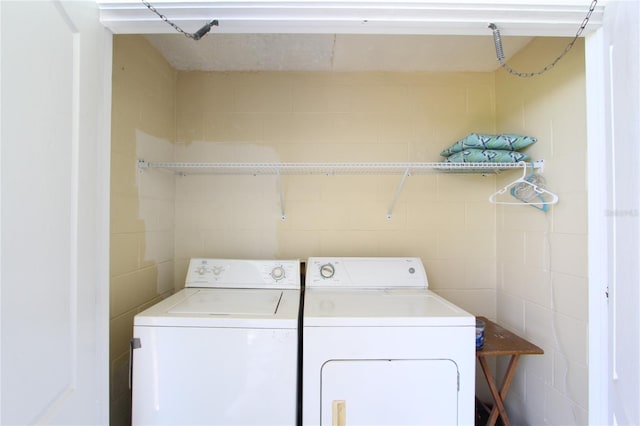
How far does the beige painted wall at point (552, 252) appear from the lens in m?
1.31

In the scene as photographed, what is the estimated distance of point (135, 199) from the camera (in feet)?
5.02

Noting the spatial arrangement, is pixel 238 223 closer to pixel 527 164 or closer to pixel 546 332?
pixel 527 164

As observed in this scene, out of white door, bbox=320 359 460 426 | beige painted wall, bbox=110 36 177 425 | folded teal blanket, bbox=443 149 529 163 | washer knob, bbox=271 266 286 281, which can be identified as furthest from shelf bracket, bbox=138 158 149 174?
folded teal blanket, bbox=443 149 529 163

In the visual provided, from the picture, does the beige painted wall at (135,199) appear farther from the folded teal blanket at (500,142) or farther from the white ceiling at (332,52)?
the folded teal blanket at (500,142)

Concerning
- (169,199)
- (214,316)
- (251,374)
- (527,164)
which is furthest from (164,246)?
(527,164)

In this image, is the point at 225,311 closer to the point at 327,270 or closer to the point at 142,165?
the point at 327,270

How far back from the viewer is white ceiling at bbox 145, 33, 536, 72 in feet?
5.32

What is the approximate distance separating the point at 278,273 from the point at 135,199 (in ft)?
3.00

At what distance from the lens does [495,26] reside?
0.97 m

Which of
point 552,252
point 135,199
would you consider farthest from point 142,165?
point 552,252

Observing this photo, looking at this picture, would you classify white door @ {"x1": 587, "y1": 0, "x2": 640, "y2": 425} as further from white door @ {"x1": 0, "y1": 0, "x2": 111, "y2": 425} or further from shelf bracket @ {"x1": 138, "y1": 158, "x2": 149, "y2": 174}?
shelf bracket @ {"x1": 138, "y1": 158, "x2": 149, "y2": 174}

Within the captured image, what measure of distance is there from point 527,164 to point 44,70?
2021 millimetres

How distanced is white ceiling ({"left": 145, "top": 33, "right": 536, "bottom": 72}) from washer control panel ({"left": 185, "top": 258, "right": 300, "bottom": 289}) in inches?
52.8

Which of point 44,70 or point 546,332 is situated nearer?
point 44,70
